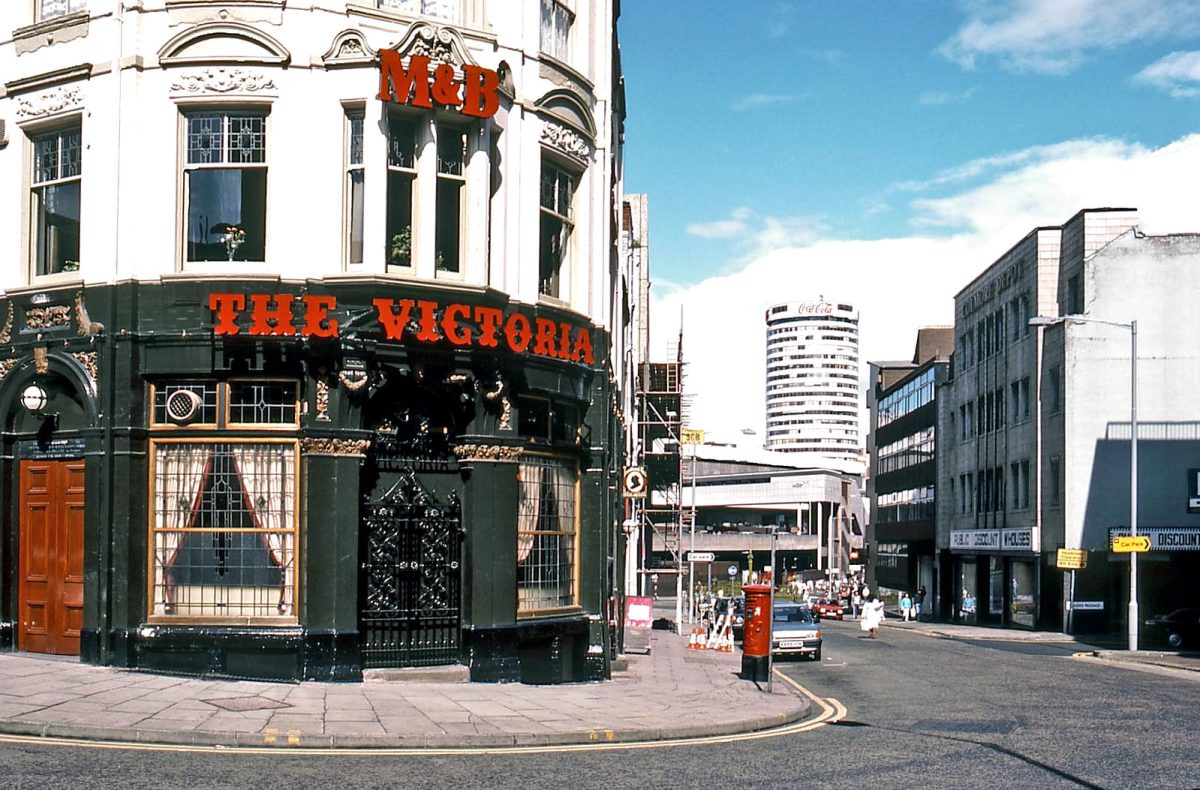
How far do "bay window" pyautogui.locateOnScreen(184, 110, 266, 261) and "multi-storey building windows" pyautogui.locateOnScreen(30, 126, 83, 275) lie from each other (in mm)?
1863

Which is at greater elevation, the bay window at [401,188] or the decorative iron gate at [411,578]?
the bay window at [401,188]

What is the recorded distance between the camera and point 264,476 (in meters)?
20.3

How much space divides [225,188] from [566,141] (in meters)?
5.76

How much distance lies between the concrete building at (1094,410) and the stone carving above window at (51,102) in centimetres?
3860

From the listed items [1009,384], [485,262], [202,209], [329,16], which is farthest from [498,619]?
[1009,384]

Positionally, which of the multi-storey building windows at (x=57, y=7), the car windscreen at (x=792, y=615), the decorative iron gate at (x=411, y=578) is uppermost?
the multi-storey building windows at (x=57, y=7)

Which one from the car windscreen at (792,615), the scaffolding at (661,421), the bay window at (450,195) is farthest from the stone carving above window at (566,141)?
the scaffolding at (661,421)

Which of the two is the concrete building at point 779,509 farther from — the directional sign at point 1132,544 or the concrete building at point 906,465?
the directional sign at point 1132,544

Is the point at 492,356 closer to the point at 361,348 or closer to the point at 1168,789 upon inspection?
the point at 361,348

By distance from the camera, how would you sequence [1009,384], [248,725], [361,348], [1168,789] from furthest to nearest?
[1009,384]
[361,348]
[248,725]
[1168,789]

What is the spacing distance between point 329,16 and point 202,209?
332cm

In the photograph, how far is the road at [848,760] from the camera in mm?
12781

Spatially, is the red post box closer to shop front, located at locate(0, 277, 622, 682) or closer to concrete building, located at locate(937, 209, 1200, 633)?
shop front, located at locate(0, 277, 622, 682)

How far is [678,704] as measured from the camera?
20.3 meters
